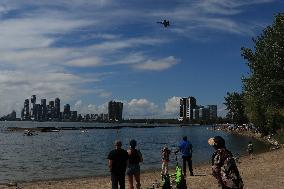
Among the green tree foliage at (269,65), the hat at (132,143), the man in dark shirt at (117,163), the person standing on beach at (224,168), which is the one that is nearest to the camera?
the person standing on beach at (224,168)

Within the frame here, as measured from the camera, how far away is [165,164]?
2305 cm

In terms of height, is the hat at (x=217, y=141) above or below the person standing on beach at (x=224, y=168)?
above

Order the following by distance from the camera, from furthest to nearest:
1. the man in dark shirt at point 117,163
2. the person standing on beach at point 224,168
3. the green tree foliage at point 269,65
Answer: the green tree foliage at point 269,65, the man in dark shirt at point 117,163, the person standing on beach at point 224,168

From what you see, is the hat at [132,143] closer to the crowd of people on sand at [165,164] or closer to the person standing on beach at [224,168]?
the crowd of people on sand at [165,164]

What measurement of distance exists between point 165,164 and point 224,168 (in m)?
12.7

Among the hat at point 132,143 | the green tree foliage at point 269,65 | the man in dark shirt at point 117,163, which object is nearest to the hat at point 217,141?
the man in dark shirt at point 117,163

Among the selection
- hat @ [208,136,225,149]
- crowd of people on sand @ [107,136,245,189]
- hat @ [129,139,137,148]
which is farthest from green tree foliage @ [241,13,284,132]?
hat @ [208,136,225,149]

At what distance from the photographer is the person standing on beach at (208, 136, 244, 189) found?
34.2 ft

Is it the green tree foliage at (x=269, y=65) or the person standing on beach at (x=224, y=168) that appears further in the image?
the green tree foliage at (x=269, y=65)

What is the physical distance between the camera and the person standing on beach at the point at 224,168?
10.4m

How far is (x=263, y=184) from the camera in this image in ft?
65.5

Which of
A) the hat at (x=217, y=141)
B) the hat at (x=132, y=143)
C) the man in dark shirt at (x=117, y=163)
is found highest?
the hat at (x=217, y=141)

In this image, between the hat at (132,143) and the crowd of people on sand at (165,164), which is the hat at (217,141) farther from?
the hat at (132,143)

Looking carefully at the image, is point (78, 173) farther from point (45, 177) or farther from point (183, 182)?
point (183, 182)
